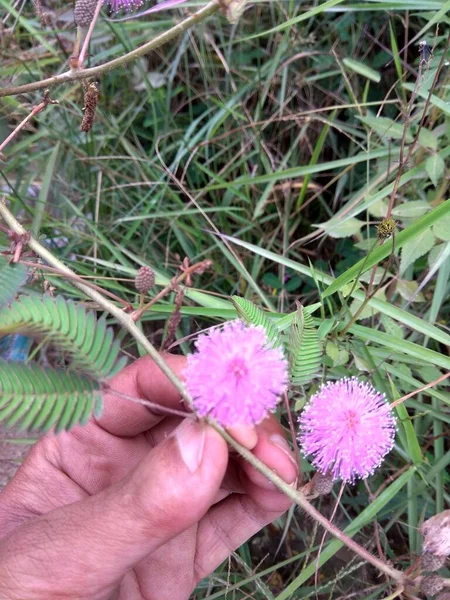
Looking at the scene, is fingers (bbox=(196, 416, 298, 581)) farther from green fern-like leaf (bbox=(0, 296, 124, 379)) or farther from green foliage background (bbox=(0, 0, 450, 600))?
green fern-like leaf (bbox=(0, 296, 124, 379))

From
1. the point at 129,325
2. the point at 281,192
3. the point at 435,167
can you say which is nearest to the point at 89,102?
the point at 129,325

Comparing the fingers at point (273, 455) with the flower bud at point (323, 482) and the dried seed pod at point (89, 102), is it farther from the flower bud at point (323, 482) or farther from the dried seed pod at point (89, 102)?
the dried seed pod at point (89, 102)

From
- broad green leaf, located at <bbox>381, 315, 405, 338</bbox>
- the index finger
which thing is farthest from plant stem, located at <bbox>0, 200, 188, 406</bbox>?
broad green leaf, located at <bbox>381, 315, 405, 338</bbox>

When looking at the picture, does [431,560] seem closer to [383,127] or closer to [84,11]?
[383,127]

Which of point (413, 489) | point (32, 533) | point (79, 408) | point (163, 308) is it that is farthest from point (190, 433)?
point (413, 489)

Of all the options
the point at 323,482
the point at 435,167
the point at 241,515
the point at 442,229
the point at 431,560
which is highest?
the point at 435,167

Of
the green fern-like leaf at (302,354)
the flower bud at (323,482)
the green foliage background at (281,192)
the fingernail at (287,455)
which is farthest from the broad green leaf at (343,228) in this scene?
the flower bud at (323,482)
